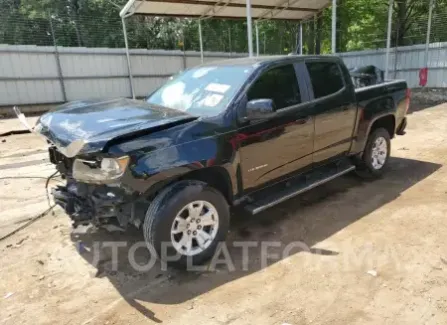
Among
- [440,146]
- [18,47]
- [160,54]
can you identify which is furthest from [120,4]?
[440,146]

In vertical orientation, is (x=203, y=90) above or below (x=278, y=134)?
above

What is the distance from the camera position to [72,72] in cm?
1566

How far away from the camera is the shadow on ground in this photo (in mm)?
3285

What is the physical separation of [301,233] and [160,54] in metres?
15.5

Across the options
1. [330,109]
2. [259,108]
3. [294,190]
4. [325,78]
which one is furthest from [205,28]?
[259,108]

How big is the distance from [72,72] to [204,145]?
14.0 m

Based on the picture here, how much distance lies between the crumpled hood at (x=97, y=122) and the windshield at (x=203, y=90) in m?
0.30

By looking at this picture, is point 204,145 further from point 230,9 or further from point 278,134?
point 230,9

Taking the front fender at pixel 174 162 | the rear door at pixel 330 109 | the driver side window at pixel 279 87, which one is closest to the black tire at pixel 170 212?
the front fender at pixel 174 162

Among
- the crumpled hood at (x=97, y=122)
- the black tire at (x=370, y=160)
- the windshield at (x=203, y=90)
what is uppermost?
the windshield at (x=203, y=90)

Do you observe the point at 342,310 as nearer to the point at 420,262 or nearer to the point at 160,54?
the point at 420,262

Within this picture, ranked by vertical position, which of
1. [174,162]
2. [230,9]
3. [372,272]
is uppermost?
[230,9]

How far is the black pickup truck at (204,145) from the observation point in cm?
320

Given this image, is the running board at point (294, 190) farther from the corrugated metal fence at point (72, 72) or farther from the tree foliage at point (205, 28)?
the tree foliage at point (205, 28)
